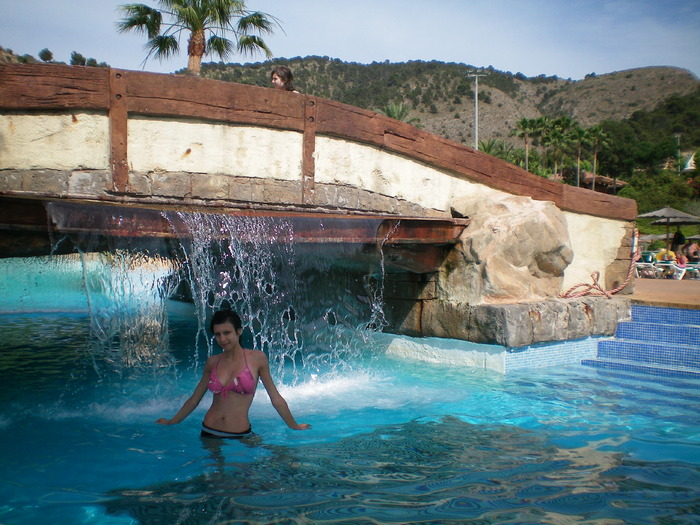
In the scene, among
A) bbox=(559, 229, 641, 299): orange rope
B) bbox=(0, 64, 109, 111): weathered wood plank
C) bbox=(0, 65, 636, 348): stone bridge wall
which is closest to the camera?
bbox=(0, 64, 109, 111): weathered wood plank

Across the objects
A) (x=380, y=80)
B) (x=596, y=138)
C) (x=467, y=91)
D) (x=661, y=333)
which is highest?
(x=380, y=80)

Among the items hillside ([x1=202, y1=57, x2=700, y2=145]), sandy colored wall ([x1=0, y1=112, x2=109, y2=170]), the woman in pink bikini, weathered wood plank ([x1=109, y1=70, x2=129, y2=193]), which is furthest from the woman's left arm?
hillside ([x1=202, y1=57, x2=700, y2=145])

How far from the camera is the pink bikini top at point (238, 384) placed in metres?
3.67

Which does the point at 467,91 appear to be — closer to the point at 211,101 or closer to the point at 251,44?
the point at 251,44

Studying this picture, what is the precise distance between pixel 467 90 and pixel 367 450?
81790 millimetres

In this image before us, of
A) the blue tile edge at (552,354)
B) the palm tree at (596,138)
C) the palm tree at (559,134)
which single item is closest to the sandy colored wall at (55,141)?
the blue tile edge at (552,354)

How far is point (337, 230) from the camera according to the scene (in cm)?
519

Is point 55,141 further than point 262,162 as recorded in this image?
No

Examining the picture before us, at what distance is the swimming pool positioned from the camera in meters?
3.05

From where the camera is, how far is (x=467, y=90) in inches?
3172

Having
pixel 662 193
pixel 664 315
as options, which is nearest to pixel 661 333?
pixel 664 315

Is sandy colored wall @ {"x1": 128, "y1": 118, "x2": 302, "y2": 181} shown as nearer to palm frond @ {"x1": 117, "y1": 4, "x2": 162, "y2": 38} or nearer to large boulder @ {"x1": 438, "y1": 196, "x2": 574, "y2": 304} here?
large boulder @ {"x1": 438, "y1": 196, "x2": 574, "y2": 304}

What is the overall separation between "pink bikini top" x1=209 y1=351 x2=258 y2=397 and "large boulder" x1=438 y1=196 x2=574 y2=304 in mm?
3466

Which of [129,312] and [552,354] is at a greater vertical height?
[129,312]
